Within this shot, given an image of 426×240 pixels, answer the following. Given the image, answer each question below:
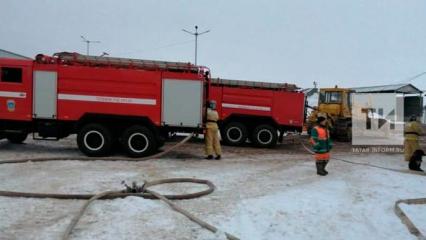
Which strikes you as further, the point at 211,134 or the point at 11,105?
the point at 211,134

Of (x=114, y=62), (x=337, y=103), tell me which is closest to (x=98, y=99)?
(x=114, y=62)

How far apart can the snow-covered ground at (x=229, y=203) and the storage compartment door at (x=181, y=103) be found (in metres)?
1.06

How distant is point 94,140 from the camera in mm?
12578

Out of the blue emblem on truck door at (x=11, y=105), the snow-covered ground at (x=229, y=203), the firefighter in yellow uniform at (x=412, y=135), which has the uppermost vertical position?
the blue emblem on truck door at (x=11, y=105)

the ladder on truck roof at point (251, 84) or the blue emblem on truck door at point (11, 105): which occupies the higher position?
the ladder on truck roof at point (251, 84)

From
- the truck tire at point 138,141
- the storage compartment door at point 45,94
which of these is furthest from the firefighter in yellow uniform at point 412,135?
the storage compartment door at point 45,94

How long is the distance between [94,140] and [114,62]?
212 centimetres

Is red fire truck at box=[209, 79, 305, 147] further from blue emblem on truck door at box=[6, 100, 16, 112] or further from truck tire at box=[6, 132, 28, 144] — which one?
blue emblem on truck door at box=[6, 100, 16, 112]

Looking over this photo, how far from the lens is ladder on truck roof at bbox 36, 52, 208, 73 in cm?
A: 1260

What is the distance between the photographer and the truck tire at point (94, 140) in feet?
41.0

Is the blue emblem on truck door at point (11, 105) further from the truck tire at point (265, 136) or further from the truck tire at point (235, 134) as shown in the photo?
the truck tire at point (265, 136)

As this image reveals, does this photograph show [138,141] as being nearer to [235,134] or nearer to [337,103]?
[235,134]

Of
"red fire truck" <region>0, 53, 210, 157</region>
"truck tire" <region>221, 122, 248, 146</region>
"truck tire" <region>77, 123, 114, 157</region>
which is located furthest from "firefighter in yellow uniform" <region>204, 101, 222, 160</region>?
"truck tire" <region>221, 122, 248, 146</region>

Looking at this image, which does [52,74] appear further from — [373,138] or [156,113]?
[373,138]
